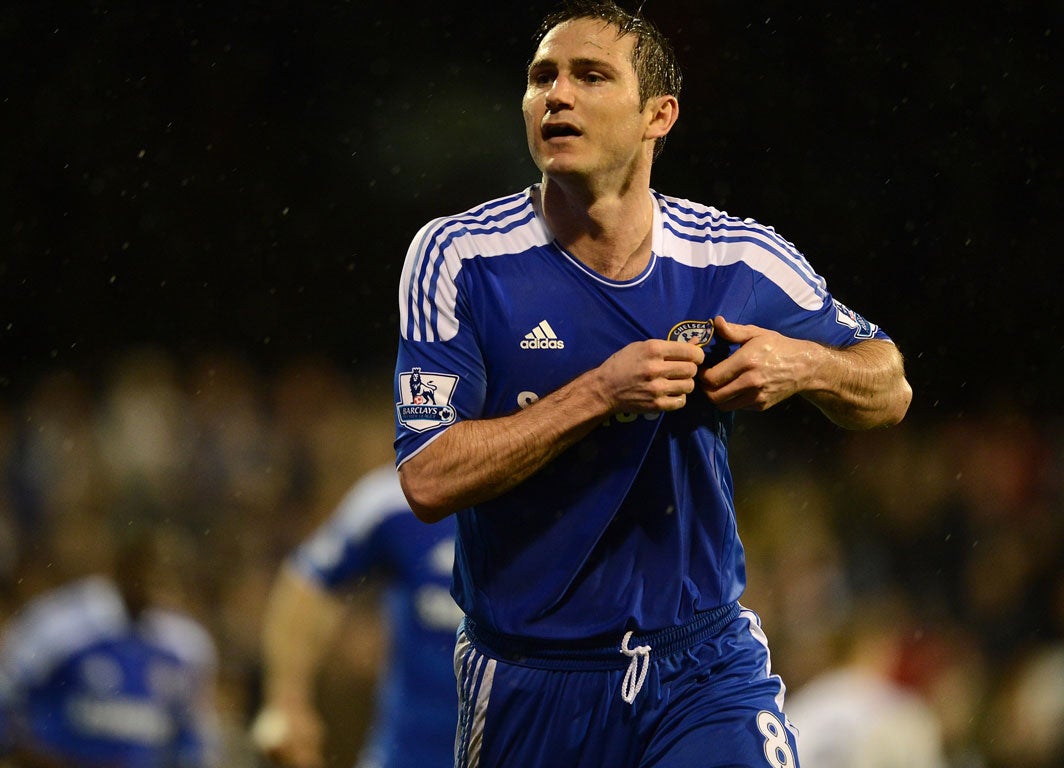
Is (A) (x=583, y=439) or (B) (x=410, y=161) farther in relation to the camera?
(B) (x=410, y=161)

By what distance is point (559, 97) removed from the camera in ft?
11.8

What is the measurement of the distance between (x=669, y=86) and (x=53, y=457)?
286 inches

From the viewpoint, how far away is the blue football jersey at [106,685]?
754cm

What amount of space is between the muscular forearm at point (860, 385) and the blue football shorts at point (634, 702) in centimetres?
58

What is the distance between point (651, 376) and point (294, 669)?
3.54 m

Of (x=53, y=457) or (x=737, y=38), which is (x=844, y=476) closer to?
(x=737, y=38)

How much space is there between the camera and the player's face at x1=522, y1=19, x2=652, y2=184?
11.8ft

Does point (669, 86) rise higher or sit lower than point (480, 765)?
higher

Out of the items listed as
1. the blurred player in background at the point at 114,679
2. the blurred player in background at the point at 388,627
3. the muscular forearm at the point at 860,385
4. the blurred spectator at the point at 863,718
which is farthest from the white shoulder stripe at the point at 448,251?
the blurred player in background at the point at 114,679

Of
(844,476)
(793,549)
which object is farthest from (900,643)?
(844,476)

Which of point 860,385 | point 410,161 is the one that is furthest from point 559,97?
point 410,161

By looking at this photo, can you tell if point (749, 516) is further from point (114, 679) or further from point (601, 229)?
point (601, 229)

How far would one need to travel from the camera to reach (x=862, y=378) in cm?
362

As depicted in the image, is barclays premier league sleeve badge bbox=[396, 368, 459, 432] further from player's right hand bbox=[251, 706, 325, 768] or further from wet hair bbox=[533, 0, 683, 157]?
player's right hand bbox=[251, 706, 325, 768]
